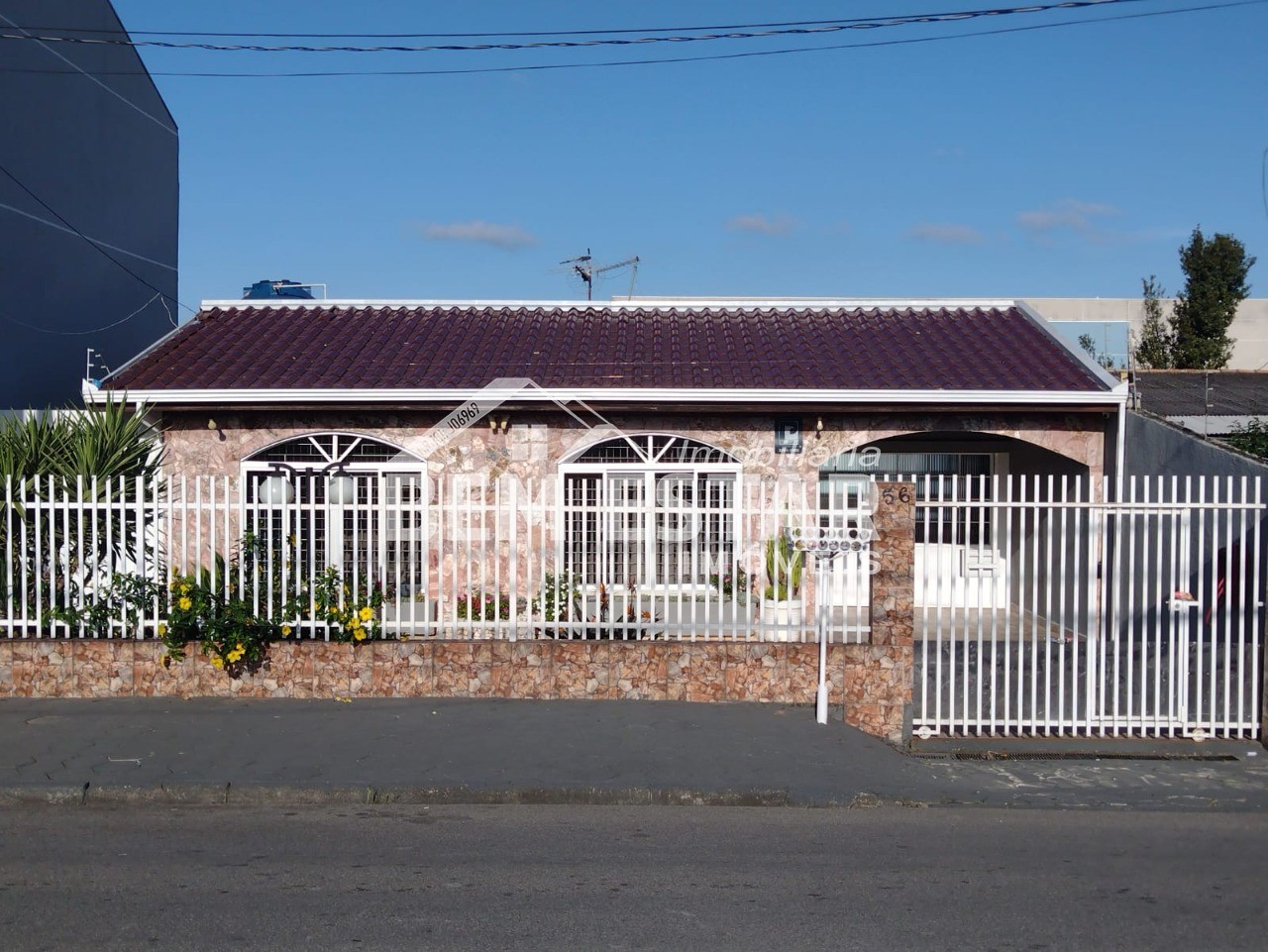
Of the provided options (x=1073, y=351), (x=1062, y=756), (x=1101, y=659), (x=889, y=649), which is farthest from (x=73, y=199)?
(x=1062, y=756)

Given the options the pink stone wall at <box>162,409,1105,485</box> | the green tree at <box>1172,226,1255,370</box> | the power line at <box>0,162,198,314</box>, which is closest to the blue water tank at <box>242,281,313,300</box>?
the power line at <box>0,162,198,314</box>

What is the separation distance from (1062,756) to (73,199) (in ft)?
56.8

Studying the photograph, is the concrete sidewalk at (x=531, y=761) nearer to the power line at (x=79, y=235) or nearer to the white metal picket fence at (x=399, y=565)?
the white metal picket fence at (x=399, y=565)

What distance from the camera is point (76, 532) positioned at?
1000 cm

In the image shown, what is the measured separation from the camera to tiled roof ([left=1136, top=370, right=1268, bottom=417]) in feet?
54.9

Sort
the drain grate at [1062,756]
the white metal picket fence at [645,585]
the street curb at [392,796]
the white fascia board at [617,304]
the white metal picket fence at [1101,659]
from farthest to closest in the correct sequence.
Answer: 1. the white fascia board at [617,304]
2. the white metal picket fence at [645,585]
3. the white metal picket fence at [1101,659]
4. the drain grate at [1062,756]
5. the street curb at [392,796]

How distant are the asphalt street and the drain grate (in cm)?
143

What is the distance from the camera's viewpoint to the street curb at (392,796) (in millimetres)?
7316

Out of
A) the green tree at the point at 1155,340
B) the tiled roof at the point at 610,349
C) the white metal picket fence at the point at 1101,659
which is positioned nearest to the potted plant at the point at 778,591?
the white metal picket fence at the point at 1101,659

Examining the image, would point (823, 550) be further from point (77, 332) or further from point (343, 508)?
point (77, 332)

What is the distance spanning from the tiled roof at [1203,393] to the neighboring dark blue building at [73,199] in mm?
16491

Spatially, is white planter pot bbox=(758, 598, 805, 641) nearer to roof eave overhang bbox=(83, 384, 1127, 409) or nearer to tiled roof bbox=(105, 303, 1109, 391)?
roof eave overhang bbox=(83, 384, 1127, 409)

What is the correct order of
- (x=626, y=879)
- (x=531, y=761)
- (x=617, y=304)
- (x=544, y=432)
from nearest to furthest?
(x=626, y=879) → (x=531, y=761) → (x=544, y=432) → (x=617, y=304)

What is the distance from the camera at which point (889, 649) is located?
375 inches
